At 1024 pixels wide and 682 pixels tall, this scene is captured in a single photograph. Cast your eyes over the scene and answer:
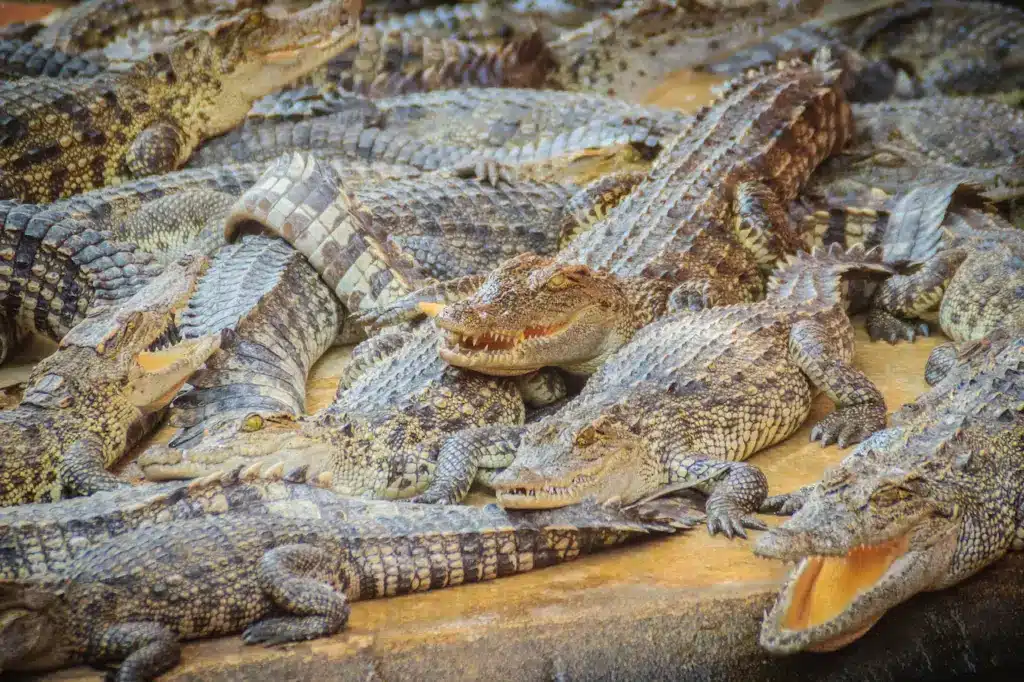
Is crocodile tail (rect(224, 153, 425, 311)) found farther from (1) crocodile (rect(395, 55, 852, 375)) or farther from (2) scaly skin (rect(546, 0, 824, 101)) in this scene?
(2) scaly skin (rect(546, 0, 824, 101))

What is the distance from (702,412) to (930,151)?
10.5ft

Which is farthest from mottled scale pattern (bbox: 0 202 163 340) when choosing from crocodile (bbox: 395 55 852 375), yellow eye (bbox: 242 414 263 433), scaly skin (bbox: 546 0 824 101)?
scaly skin (bbox: 546 0 824 101)

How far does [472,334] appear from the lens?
163 inches

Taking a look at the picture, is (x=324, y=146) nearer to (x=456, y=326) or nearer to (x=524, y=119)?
(x=524, y=119)

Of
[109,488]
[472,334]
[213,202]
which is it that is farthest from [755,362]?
[213,202]

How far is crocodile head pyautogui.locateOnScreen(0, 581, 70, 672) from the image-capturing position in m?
2.85

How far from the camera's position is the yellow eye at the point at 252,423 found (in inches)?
149

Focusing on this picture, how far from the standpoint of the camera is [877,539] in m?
3.02

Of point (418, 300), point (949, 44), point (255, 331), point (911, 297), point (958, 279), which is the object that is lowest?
point (949, 44)

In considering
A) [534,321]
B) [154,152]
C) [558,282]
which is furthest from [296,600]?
[154,152]

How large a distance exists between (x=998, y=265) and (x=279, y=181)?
3.12 meters

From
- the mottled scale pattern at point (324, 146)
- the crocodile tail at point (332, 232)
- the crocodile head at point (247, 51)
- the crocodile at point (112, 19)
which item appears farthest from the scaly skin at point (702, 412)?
the crocodile at point (112, 19)

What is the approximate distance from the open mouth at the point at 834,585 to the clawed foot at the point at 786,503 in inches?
20.0

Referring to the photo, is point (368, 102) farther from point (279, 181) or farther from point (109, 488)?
point (109, 488)
